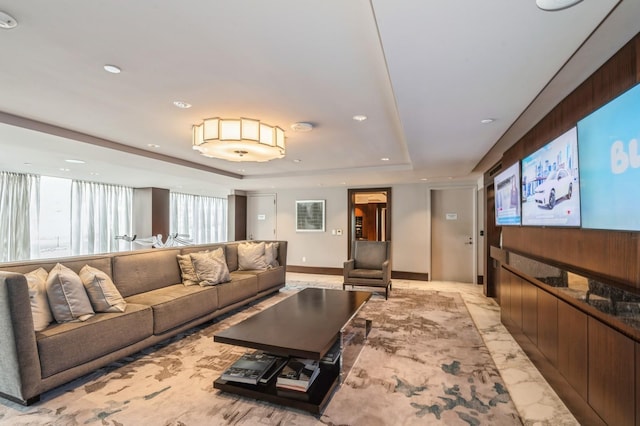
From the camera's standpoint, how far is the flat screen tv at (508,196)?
3.32 metres

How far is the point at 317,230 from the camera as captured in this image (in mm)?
7641

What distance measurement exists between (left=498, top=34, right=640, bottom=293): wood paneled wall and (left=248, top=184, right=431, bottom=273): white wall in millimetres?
3760

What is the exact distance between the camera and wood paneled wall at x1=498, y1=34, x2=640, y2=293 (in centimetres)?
158

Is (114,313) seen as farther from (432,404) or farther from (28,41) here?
(432,404)

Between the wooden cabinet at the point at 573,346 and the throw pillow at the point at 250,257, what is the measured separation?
4.01 meters

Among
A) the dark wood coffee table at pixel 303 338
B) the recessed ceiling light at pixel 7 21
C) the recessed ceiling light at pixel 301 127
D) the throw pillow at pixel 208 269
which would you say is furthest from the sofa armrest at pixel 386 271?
the recessed ceiling light at pixel 7 21

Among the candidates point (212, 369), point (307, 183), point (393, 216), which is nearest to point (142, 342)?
point (212, 369)

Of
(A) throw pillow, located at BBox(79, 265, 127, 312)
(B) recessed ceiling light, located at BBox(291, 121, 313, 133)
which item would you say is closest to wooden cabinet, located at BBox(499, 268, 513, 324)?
(B) recessed ceiling light, located at BBox(291, 121, 313, 133)

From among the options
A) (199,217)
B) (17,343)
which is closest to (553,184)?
(17,343)

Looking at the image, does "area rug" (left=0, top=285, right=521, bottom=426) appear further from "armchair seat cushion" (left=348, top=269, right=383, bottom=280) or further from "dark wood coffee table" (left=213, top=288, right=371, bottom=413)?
"armchair seat cushion" (left=348, top=269, right=383, bottom=280)

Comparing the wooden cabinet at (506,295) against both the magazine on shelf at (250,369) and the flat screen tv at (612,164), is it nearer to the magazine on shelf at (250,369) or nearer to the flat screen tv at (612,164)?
the flat screen tv at (612,164)

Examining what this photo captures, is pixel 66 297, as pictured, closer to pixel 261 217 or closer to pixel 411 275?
pixel 261 217

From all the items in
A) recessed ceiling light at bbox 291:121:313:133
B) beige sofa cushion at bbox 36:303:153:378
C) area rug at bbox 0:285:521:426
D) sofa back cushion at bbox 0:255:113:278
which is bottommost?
area rug at bbox 0:285:521:426

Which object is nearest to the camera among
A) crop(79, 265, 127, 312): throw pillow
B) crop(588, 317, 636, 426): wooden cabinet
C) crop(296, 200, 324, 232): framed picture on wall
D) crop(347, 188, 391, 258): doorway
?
crop(588, 317, 636, 426): wooden cabinet
